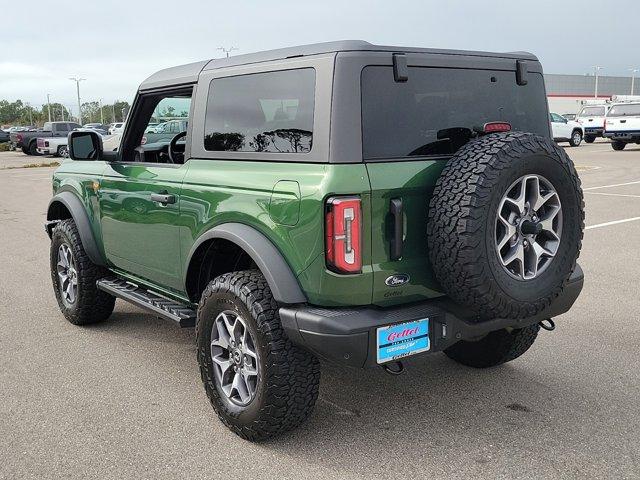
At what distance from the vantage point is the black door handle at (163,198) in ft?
13.1

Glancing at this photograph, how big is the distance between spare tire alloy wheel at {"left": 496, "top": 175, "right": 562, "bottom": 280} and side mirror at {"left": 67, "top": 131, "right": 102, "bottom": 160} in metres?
3.00

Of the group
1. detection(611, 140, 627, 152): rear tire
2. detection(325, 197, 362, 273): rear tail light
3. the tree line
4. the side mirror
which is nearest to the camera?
detection(325, 197, 362, 273): rear tail light

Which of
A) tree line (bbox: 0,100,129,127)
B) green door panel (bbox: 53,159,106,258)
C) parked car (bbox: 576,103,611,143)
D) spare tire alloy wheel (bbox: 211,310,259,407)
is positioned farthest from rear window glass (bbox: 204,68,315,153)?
tree line (bbox: 0,100,129,127)

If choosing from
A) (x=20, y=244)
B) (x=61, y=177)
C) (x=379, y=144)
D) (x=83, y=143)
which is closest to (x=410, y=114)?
(x=379, y=144)

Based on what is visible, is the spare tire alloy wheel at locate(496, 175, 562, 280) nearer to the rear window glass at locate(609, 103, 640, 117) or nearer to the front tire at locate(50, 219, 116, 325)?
the front tire at locate(50, 219, 116, 325)

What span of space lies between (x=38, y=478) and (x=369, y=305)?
169 centimetres

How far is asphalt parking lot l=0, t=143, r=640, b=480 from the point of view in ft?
10.5

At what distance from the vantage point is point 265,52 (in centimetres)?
361

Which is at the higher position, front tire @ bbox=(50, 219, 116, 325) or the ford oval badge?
the ford oval badge

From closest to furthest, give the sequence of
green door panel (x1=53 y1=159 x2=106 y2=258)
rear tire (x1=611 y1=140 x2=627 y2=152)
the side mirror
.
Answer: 1. the side mirror
2. green door panel (x1=53 y1=159 x2=106 y2=258)
3. rear tire (x1=611 y1=140 x2=627 y2=152)

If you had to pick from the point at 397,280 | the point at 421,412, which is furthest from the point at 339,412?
the point at 397,280

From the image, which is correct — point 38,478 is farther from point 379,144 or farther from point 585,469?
point 585,469

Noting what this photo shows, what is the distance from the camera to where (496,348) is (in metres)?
4.25

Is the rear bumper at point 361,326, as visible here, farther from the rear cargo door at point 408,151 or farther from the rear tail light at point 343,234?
the rear tail light at point 343,234
